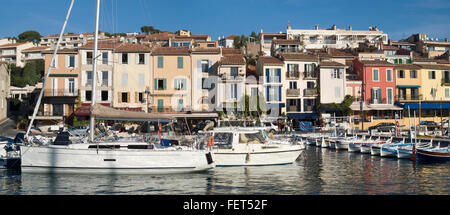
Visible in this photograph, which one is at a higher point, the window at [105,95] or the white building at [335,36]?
the white building at [335,36]

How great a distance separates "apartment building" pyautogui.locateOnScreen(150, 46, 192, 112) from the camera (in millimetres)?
49938

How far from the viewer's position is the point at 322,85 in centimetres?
5319

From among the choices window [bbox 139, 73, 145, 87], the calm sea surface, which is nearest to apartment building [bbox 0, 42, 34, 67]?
window [bbox 139, 73, 145, 87]

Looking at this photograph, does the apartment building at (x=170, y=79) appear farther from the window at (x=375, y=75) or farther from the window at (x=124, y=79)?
the window at (x=375, y=75)

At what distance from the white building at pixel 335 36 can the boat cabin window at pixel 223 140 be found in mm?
62625

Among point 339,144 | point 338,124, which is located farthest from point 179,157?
point 338,124

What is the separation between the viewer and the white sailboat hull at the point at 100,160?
64.2 ft

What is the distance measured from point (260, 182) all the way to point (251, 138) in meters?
5.35

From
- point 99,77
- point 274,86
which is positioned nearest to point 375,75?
point 274,86

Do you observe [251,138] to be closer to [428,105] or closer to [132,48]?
[132,48]

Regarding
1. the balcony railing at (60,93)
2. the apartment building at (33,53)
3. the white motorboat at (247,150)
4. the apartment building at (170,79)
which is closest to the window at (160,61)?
the apartment building at (170,79)

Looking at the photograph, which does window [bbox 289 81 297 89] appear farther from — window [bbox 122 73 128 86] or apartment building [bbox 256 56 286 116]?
window [bbox 122 73 128 86]

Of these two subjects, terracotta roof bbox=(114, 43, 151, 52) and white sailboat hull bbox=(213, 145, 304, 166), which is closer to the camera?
white sailboat hull bbox=(213, 145, 304, 166)

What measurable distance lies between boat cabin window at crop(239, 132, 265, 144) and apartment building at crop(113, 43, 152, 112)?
92.2 ft
